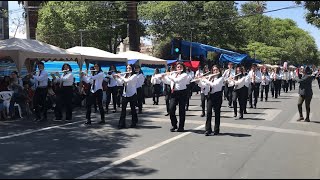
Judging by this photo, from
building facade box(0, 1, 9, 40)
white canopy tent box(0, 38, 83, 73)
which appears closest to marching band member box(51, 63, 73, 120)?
white canopy tent box(0, 38, 83, 73)

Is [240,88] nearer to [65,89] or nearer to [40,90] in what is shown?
[65,89]

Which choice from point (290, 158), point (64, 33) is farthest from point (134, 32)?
point (290, 158)

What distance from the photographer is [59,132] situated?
11.7 metres

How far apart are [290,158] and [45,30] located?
38.1 m

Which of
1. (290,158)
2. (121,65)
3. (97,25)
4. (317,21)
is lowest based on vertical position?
(290,158)

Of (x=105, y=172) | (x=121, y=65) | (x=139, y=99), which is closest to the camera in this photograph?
(x=105, y=172)

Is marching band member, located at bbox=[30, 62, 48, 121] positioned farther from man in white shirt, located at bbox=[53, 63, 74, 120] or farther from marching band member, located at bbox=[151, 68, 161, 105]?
marching band member, located at bbox=[151, 68, 161, 105]

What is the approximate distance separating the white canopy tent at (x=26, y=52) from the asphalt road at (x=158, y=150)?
2409mm

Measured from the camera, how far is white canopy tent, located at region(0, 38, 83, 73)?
49.5ft

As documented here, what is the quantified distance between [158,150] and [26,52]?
8158 millimetres

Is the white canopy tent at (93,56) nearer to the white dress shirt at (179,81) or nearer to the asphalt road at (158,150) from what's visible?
the asphalt road at (158,150)

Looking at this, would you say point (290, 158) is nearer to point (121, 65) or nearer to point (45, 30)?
point (121, 65)

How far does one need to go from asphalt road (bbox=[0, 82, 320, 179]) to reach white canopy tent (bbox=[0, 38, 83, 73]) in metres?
2.41

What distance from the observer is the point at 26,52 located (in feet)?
50.2
